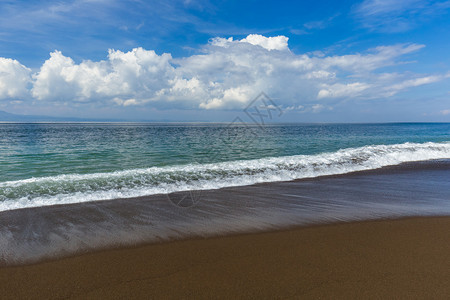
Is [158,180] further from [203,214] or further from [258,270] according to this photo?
[258,270]

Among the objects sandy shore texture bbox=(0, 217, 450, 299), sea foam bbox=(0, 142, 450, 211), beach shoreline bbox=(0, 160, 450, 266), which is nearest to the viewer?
sandy shore texture bbox=(0, 217, 450, 299)

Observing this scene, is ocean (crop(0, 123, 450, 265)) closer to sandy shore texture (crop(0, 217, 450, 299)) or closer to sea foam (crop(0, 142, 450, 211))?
sea foam (crop(0, 142, 450, 211))

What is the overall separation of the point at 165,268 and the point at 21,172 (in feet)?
40.5

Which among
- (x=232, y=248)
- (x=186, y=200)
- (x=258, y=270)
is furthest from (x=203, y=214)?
(x=258, y=270)

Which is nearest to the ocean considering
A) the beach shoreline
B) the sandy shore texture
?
the beach shoreline

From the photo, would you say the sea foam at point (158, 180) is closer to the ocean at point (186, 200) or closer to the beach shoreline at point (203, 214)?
the ocean at point (186, 200)

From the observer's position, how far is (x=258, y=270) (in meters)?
3.78

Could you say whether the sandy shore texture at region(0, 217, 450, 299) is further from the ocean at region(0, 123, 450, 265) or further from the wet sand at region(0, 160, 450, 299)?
the ocean at region(0, 123, 450, 265)

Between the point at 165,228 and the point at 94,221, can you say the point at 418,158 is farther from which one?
the point at 94,221

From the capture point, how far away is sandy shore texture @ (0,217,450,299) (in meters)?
3.33

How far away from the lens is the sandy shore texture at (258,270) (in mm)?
3328

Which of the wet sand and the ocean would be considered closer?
the wet sand

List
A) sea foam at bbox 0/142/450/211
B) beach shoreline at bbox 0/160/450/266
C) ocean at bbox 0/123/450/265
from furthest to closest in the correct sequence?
sea foam at bbox 0/142/450/211 < ocean at bbox 0/123/450/265 < beach shoreline at bbox 0/160/450/266

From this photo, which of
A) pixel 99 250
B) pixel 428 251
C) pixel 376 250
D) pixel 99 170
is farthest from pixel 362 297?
pixel 99 170
